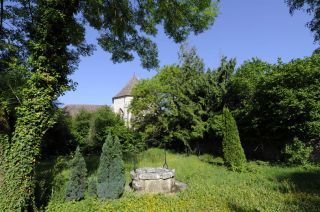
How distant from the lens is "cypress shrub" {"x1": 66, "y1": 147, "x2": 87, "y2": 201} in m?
6.86

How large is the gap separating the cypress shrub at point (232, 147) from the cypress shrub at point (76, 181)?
6666 mm

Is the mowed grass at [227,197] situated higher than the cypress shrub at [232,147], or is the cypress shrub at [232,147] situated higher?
the cypress shrub at [232,147]

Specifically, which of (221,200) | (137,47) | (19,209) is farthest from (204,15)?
(19,209)

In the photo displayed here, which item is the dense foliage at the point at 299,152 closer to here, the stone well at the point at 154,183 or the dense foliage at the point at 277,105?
the dense foliage at the point at 277,105

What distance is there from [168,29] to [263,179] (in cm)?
619

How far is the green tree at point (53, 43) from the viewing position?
534 cm

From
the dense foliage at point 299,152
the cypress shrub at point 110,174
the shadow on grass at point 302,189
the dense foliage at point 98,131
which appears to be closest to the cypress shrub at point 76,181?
the cypress shrub at point 110,174

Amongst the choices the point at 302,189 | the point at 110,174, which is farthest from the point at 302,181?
the point at 110,174

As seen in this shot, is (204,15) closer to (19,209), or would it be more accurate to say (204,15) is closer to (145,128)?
(19,209)

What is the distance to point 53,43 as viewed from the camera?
5914mm

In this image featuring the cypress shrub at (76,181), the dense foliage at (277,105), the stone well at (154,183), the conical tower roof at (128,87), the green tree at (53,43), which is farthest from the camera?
the conical tower roof at (128,87)

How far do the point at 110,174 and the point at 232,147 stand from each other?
6277 mm

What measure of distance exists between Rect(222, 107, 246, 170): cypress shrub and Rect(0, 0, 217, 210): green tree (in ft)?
16.3

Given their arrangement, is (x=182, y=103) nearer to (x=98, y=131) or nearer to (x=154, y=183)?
(x=98, y=131)
